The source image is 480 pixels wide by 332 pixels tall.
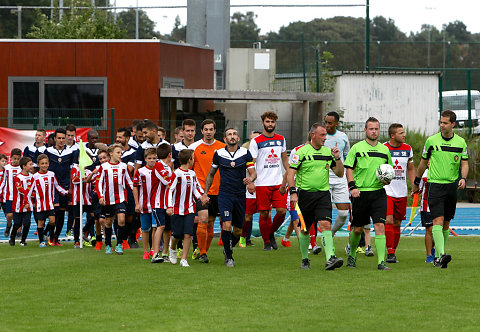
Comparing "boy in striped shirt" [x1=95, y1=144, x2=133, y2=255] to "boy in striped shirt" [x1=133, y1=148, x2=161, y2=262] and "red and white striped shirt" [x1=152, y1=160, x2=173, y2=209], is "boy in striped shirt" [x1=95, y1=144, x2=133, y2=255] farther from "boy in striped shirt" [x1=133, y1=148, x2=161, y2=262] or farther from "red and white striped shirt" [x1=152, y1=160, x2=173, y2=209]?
"red and white striped shirt" [x1=152, y1=160, x2=173, y2=209]

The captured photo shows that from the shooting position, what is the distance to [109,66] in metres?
30.1

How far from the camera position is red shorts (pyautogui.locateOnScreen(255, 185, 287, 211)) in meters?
14.7

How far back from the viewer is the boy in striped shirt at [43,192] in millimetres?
16375

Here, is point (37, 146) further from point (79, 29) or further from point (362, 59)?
point (362, 59)

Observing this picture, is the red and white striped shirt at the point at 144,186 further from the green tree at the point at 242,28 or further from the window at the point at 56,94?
the green tree at the point at 242,28

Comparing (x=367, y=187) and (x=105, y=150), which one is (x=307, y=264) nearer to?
(x=367, y=187)

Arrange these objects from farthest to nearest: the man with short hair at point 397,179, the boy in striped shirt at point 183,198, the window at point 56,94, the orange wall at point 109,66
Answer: the orange wall at point 109,66
the window at point 56,94
the man with short hair at point 397,179
the boy in striped shirt at point 183,198

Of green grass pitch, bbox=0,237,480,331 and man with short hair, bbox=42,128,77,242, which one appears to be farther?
man with short hair, bbox=42,128,77,242

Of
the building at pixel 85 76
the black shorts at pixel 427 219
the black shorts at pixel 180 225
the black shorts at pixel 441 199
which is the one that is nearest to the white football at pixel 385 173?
the black shorts at pixel 441 199

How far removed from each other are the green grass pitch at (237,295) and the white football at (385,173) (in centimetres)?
120

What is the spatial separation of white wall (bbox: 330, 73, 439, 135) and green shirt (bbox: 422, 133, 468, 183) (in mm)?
22069

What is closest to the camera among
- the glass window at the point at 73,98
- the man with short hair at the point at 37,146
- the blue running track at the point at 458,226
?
the man with short hair at the point at 37,146

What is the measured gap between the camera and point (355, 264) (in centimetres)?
1267

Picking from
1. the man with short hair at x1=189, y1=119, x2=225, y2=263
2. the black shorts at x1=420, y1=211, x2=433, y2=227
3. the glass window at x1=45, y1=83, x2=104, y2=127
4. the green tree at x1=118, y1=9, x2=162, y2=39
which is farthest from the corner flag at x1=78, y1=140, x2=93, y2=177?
the green tree at x1=118, y1=9, x2=162, y2=39
